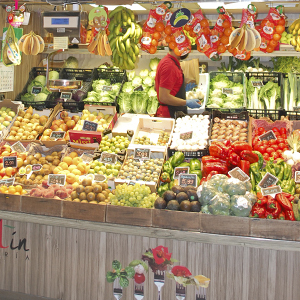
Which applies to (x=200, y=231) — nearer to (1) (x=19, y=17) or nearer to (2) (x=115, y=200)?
(2) (x=115, y=200)

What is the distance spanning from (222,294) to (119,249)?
0.90m

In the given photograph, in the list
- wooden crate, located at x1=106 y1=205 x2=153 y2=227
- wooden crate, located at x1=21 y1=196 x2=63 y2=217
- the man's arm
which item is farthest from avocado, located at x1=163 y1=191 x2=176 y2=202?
the man's arm

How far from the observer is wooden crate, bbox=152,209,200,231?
308cm

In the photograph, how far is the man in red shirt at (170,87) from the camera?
5.22 meters

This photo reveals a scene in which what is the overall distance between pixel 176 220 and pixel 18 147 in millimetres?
2643

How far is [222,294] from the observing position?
3.16 metres

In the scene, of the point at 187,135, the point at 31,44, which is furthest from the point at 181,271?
the point at 31,44

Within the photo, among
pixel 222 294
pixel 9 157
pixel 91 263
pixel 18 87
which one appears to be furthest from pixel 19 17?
pixel 222 294

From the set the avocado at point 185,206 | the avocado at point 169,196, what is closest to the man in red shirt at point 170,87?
the avocado at point 169,196

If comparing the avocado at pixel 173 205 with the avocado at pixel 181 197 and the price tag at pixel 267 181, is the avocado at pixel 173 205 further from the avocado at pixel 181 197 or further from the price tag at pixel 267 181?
the price tag at pixel 267 181

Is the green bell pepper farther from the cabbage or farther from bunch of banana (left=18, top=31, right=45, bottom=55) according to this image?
the cabbage

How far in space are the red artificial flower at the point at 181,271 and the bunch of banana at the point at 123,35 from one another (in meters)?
3.07

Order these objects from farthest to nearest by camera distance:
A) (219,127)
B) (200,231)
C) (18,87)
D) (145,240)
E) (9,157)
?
(18,87)
(219,127)
(9,157)
(145,240)
(200,231)

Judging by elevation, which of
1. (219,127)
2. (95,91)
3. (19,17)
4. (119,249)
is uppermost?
(19,17)
